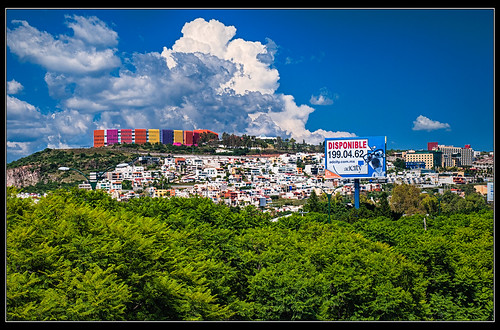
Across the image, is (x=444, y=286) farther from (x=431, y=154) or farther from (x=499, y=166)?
(x=431, y=154)

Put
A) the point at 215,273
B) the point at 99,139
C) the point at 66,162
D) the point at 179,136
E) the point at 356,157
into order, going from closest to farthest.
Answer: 1. the point at 215,273
2. the point at 356,157
3. the point at 66,162
4. the point at 99,139
5. the point at 179,136

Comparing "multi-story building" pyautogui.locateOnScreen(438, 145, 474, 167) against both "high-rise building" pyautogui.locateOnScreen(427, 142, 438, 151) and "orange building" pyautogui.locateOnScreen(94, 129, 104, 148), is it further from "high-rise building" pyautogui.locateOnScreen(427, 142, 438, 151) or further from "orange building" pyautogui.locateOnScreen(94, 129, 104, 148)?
"orange building" pyautogui.locateOnScreen(94, 129, 104, 148)

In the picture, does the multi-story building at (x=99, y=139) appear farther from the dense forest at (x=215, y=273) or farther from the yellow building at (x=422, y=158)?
the dense forest at (x=215, y=273)

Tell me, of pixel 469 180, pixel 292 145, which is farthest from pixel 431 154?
pixel 292 145

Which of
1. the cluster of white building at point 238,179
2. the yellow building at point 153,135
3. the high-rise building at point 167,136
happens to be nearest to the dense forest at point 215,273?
the cluster of white building at point 238,179

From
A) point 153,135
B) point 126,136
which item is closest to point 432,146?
point 153,135

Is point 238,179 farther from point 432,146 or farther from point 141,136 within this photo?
point 432,146
